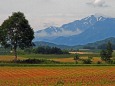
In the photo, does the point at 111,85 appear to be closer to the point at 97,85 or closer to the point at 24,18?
the point at 97,85

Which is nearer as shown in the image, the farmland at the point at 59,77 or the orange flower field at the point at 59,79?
the orange flower field at the point at 59,79

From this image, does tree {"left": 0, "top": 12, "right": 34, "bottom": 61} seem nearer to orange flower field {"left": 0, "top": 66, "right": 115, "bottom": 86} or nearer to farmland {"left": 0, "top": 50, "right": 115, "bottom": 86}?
farmland {"left": 0, "top": 50, "right": 115, "bottom": 86}

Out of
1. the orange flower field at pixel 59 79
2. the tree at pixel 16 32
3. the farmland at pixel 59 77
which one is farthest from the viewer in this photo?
the tree at pixel 16 32

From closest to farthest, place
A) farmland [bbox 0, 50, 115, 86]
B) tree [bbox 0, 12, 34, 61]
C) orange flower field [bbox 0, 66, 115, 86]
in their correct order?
orange flower field [bbox 0, 66, 115, 86], farmland [bbox 0, 50, 115, 86], tree [bbox 0, 12, 34, 61]

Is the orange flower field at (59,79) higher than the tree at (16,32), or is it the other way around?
the tree at (16,32)

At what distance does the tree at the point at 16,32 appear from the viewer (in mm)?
108500

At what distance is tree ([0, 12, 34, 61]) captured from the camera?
108m

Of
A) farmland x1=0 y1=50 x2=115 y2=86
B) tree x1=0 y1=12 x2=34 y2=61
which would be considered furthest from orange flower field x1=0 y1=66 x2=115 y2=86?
tree x1=0 y1=12 x2=34 y2=61

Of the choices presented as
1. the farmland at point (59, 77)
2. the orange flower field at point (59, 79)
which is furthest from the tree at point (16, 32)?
the orange flower field at point (59, 79)

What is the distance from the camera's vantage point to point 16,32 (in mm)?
109312

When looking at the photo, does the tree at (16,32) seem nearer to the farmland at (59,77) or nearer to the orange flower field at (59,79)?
the farmland at (59,77)

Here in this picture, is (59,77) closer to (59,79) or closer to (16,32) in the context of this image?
(59,79)

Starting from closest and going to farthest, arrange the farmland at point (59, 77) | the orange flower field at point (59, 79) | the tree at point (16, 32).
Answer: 1. the orange flower field at point (59, 79)
2. the farmland at point (59, 77)
3. the tree at point (16, 32)

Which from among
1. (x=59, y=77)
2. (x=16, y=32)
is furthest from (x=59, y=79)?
(x=16, y=32)
